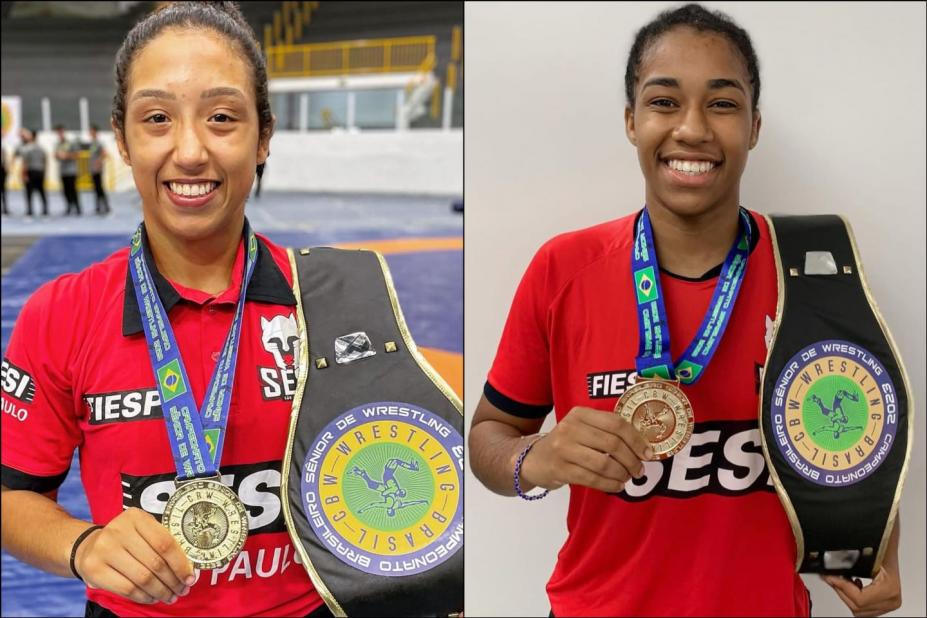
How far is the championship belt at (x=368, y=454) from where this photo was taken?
1.72 meters

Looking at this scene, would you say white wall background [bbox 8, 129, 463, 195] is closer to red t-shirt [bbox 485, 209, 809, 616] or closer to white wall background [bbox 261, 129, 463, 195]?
white wall background [bbox 261, 129, 463, 195]

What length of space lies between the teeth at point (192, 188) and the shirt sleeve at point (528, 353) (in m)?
0.76

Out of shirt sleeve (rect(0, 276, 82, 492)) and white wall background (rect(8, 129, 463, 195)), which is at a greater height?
white wall background (rect(8, 129, 463, 195))

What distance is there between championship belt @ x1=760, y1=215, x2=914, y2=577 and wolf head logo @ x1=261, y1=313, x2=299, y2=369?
1.01m

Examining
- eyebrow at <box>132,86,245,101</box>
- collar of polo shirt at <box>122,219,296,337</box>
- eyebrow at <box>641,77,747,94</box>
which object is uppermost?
eyebrow at <box>641,77,747,94</box>

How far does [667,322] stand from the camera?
1.80 metres

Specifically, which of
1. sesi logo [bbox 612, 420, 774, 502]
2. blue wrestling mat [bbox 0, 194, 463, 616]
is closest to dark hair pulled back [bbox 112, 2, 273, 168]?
blue wrestling mat [bbox 0, 194, 463, 616]

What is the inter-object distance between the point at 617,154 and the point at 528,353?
62 centimetres

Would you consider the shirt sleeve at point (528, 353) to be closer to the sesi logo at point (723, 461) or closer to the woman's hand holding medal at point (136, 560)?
the sesi logo at point (723, 461)

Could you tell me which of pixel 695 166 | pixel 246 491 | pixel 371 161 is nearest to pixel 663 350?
pixel 695 166

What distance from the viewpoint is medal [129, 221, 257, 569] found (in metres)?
1.58

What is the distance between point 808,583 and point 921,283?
85cm

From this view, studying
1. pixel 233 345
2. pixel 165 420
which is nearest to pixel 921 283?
pixel 233 345

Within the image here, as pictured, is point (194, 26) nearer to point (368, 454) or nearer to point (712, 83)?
point (368, 454)
